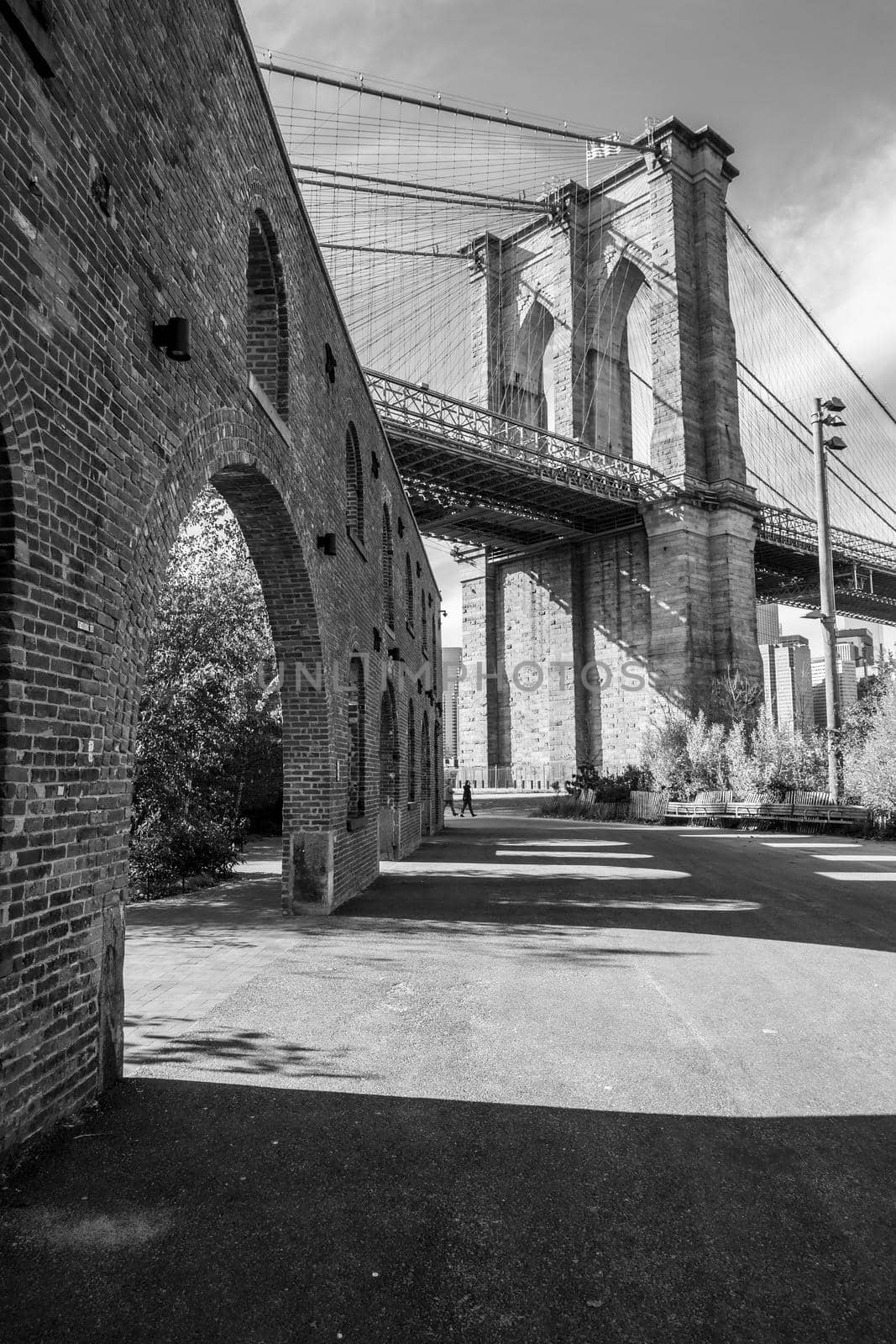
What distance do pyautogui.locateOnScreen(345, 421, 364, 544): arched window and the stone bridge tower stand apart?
81.5ft

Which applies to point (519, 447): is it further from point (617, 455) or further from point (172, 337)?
point (172, 337)

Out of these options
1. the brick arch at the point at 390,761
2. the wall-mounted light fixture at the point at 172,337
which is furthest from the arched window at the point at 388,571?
the wall-mounted light fixture at the point at 172,337

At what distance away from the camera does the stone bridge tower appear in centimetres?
3519

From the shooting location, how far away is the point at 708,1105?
3715 mm

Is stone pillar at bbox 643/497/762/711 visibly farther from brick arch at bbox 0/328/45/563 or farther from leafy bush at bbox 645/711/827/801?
brick arch at bbox 0/328/45/563

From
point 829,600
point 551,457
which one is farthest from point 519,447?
point 829,600

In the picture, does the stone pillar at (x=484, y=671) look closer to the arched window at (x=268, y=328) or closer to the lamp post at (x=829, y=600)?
the lamp post at (x=829, y=600)

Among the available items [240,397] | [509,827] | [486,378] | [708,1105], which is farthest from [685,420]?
[708,1105]

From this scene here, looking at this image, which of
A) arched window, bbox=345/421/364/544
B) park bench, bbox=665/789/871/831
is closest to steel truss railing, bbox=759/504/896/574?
park bench, bbox=665/789/871/831

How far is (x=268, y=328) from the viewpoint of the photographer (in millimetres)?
7133

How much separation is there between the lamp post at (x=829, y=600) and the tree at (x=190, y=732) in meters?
14.1

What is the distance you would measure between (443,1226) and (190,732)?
30.1ft

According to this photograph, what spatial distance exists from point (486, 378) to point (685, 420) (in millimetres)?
14487

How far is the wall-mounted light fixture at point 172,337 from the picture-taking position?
436 cm
